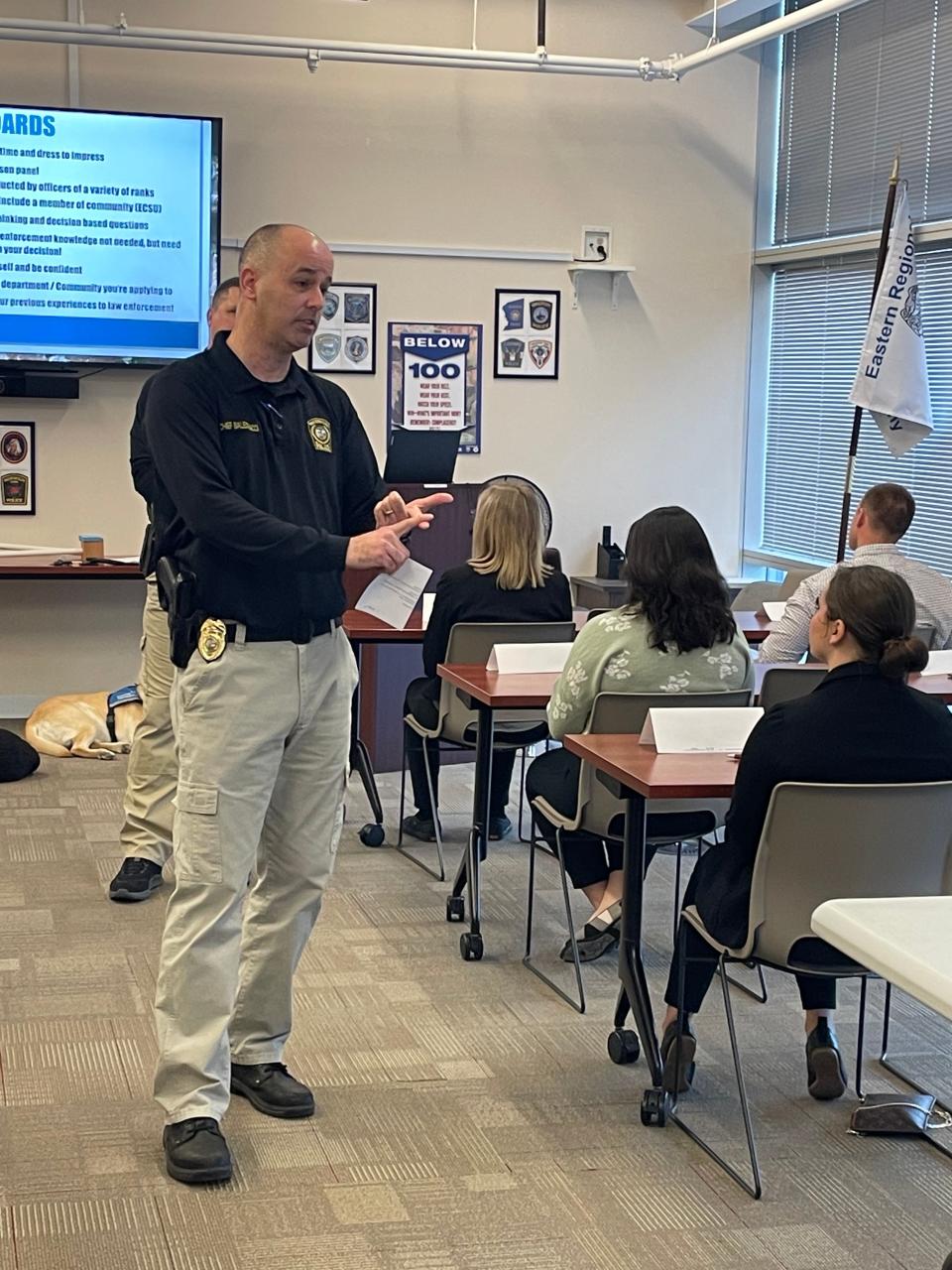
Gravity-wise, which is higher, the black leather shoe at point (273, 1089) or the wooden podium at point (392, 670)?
the wooden podium at point (392, 670)

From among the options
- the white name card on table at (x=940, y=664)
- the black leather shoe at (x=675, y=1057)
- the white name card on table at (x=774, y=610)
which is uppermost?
the white name card on table at (x=774, y=610)

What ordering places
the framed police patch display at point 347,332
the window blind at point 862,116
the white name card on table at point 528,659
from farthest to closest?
the framed police patch display at point 347,332 → the window blind at point 862,116 → the white name card on table at point 528,659

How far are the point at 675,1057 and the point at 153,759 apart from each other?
1.93m

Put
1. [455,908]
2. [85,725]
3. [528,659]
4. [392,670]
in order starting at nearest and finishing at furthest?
[528,659]
[455,908]
[392,670]
[85,725]

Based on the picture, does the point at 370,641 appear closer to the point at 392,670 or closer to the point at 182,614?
the point at 392,670

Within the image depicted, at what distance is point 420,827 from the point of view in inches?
213

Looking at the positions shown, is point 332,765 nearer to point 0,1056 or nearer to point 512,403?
point 0,1056

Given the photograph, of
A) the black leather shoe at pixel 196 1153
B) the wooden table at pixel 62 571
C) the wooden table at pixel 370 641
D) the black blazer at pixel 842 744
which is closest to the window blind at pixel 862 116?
the wooden table at pixel 370 641

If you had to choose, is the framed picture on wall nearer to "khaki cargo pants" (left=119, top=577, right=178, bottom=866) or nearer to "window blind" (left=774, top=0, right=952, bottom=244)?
"khaki cargo pants" (left=119, top=577, right=178, bottom=866)

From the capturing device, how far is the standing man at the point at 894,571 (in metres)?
4.86

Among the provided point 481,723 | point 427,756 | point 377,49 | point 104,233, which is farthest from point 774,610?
point 104,233

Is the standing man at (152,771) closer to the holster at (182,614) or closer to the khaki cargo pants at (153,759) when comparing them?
the khaki cargo pants at (153,759)

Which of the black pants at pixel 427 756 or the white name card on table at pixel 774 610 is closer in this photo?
the black pants at pixel 427 756

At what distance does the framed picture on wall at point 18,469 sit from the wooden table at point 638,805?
4.41 m
